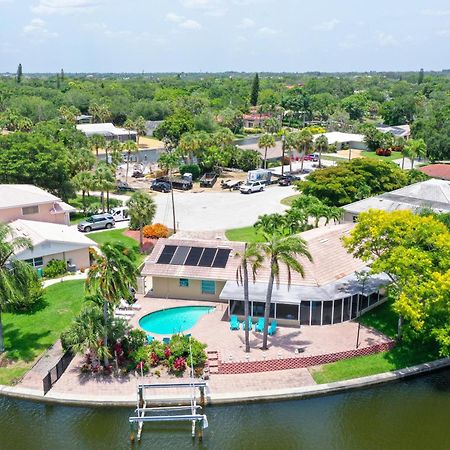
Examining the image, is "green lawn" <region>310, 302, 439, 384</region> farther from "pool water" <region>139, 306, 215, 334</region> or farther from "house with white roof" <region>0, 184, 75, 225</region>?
"house with white roof" <region>0, 184, 75, 225</region>

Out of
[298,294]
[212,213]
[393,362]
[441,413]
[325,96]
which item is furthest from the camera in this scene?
[325,96]

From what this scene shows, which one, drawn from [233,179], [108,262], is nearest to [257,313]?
[108,262]

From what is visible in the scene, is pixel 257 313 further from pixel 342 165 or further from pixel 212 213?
pixel 342 165

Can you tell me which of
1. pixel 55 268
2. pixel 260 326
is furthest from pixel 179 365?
pixel 55 268

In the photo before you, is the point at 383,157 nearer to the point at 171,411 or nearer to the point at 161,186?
the point at 161,186

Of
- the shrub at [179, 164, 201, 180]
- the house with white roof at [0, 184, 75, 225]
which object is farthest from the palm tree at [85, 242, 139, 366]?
the shrub at [179, 164, 201, 180]

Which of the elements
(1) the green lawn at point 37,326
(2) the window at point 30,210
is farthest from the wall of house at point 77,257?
(2) the window at point 30,210
